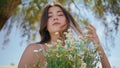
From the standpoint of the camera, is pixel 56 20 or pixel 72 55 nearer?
pixel 72 55

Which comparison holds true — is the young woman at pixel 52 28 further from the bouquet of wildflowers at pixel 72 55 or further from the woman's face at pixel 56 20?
the bouquet of wildflowers at pixel 72 55

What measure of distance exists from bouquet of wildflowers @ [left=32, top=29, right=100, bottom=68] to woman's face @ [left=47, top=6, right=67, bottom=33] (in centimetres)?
28

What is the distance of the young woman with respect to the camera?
1.37 m

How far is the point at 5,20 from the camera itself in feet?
14.9

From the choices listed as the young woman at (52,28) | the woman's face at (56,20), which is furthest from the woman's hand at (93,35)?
the woman's face at (56,20)

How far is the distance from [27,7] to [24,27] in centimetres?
29

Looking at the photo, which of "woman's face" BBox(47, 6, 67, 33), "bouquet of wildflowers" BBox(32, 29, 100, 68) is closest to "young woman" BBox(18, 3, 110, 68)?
"woman's face" BBox(47, 6, 67, 33)

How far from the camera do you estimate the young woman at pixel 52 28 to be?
1.37m

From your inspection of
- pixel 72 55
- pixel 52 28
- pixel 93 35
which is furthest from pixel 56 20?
pixel 72 55

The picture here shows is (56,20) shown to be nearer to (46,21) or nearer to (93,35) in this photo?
(46,21)

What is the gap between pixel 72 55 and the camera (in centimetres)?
109

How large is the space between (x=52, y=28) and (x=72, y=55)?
336 mm

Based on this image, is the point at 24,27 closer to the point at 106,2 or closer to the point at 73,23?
the point at 106,2

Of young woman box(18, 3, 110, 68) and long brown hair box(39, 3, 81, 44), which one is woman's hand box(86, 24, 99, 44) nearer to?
young woman box(18, 3, 110, 68)
